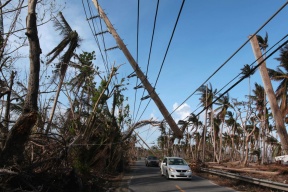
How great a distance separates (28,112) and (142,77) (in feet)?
16.7

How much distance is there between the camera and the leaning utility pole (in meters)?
12.9

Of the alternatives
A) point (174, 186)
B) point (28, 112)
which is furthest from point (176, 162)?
point (28, 112)

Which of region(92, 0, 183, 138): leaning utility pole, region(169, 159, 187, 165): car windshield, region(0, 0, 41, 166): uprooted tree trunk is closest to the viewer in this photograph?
region(0, 0, 41, 166): uprooted tree trunk

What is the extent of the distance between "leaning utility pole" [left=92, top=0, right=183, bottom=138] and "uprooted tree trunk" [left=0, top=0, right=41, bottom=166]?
4.12 metres

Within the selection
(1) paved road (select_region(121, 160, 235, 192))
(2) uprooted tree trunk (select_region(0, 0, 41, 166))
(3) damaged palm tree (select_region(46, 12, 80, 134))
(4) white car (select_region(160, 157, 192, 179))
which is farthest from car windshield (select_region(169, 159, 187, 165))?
(2) uprooted tree trunk (select_region(0, 0, 41, 166))

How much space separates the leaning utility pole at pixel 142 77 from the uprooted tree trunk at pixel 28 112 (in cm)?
412

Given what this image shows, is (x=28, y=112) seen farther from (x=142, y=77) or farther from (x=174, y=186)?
(x=174, y=186)

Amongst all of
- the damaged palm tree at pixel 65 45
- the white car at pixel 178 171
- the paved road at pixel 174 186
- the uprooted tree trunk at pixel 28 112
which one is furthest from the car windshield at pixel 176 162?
the uprooted tree trunk at pixel 28 112

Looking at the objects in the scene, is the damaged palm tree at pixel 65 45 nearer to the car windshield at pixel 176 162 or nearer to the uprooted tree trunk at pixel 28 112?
the uprooted tree trunk at pixel 28 112

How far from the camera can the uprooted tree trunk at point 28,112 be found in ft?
31.9

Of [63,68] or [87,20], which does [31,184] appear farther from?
[63,68]

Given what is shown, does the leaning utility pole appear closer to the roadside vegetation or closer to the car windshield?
the roadside vegetation

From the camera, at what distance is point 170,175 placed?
23.4 meters

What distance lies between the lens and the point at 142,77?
14289mm
